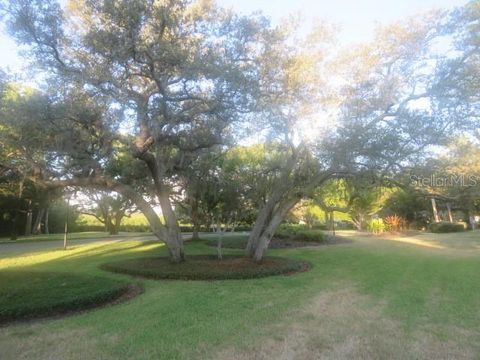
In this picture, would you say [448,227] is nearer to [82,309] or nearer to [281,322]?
[281,322]

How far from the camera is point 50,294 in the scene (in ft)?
28.1

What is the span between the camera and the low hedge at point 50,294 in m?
7.62

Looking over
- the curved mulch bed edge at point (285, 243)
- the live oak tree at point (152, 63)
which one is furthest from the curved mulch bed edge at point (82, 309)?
the curved mulch bed edge at point (285, 243)

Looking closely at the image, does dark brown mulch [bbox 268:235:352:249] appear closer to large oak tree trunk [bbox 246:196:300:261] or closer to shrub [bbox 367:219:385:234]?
large oak tree trunk [bbox 246:196:300:261]

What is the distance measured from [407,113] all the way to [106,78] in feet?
32.2

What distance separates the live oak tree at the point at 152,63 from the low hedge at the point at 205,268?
1103 millimetres

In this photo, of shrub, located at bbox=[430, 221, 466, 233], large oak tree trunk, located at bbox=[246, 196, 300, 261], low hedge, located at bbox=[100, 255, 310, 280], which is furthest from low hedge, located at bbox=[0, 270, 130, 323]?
shrub, located at bbox=[430, 221, 466, 233]

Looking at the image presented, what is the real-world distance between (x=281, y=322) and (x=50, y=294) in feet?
18.0

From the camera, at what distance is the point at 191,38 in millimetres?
11750

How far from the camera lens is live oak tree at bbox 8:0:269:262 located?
1013 centimetres

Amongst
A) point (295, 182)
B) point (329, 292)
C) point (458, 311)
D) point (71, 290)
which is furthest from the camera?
point (295, 182)

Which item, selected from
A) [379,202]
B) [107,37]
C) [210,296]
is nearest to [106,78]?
[107,37]

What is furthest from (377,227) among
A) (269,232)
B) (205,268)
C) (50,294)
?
(50,294)

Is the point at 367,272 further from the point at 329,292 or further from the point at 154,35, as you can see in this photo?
the point at 154,35
